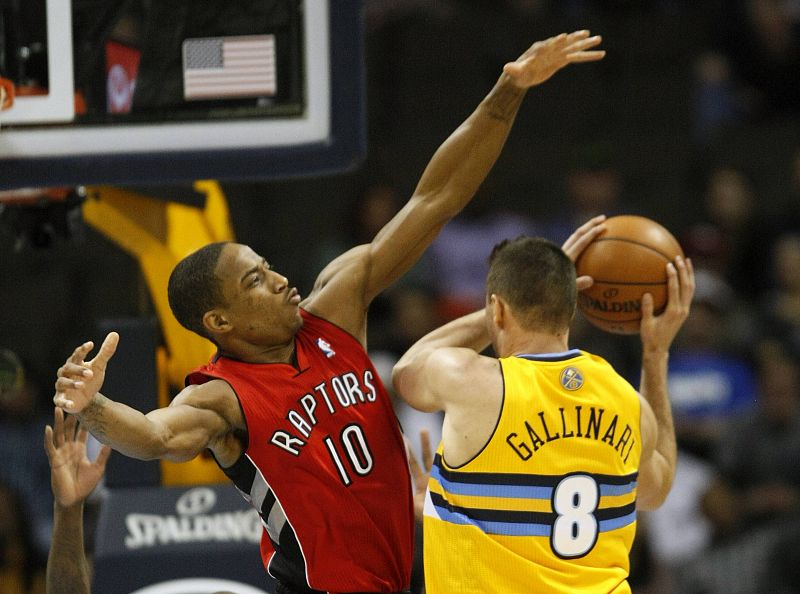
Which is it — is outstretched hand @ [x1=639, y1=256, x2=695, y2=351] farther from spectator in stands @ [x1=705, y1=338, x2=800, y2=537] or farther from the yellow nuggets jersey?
spectator in stands @ [x1=705, y1=338, x2=800, y2=537]

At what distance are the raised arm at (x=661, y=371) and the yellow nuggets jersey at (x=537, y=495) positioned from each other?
0.52m

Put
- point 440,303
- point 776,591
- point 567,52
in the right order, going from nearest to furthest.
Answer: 1. point 567,52
2. point 776,591
3. point 440,303

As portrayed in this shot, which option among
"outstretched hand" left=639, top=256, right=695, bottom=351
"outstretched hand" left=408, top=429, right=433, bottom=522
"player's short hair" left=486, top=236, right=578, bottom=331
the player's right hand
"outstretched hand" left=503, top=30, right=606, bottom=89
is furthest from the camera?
"outstretched hand" left=408, top=429, right=433, bottom=522

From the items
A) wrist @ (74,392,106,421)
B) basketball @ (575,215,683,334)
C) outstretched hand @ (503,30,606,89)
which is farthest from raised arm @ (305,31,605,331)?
wrist @ (74,392,106,421)

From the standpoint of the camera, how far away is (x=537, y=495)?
12.4 feet

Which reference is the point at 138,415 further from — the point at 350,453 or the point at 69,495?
the point at 69,495

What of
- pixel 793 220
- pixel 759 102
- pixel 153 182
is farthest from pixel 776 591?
pixel 153 182

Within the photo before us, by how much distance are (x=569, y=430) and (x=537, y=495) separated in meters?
0.20

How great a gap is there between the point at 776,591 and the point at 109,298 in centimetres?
449

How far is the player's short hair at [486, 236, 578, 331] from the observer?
3.87 m

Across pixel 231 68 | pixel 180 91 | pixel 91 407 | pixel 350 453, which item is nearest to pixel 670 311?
pixel 350 453

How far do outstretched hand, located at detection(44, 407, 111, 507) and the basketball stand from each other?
1.65 metres

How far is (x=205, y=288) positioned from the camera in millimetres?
3979

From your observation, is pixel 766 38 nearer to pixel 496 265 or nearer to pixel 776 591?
pixel 776 591
